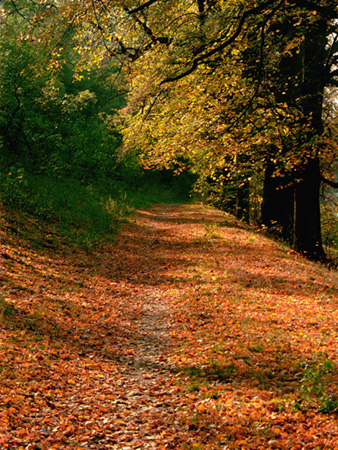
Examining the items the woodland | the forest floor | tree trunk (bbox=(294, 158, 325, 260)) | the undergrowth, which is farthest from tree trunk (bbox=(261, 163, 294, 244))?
the undergrowth

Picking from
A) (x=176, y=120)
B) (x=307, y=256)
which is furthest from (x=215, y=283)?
(x=176, y=120)

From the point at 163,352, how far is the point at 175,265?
5.64 metres

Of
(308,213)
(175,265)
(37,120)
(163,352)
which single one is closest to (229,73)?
(308,213)

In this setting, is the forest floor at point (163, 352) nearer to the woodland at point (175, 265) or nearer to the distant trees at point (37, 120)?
the woodland at point (175, 265)

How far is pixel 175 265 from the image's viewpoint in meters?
12.2

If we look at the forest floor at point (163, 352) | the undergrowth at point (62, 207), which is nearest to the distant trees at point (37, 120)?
the undergrowth at point (62, 207)

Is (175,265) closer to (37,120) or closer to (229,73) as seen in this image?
(229,73)

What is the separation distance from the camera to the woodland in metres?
4.61

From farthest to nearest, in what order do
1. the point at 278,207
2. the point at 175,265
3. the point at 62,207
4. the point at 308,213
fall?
1. the point at 278,207
2. the point at 62,207
3. the point at 308,213
4. the point at 175,265

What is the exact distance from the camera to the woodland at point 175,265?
4.61 m

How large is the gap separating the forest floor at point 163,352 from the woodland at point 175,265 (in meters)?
0.03

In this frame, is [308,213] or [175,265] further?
[308,213]

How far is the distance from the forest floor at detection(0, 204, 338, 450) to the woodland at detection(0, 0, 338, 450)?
3 centimetres

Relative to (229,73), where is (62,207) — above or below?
below
